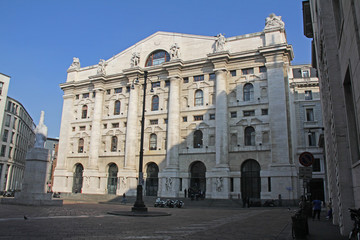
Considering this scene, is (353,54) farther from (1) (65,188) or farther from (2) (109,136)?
(1) (65,188)

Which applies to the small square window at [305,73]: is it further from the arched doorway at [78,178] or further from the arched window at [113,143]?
the arched doorway at [78,178]

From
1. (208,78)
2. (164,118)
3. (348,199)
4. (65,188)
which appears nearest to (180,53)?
(208,78)

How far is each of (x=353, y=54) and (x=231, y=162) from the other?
113 ft

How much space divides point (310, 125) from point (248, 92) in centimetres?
1023

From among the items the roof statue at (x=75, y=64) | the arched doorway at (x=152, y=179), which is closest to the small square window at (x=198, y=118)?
the arched doorway at (x=152, y=179)

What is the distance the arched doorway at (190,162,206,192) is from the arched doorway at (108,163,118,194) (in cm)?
1285

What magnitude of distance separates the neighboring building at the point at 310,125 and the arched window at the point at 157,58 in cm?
2001

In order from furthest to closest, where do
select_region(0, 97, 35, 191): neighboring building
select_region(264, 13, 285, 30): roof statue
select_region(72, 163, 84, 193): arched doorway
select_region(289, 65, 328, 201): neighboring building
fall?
1. select_region(0, 97, 35, 191): neighboring building
2. select_region(72, 163, 84, 193): arched doorway
3. select_region(264, 13, 285, 30): roof statue
4. select_region(289, 65, 328, 201): neighboring building

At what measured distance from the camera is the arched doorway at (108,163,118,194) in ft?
162

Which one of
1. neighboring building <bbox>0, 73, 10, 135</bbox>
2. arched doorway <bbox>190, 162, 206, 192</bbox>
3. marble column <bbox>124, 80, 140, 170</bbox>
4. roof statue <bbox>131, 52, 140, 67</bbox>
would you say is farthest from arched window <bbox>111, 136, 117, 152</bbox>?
neighboring building <bbox>0, 73, 10, 135</bbox>

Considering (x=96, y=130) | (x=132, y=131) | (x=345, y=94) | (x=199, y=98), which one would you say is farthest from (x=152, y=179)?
(x=345, y=94)

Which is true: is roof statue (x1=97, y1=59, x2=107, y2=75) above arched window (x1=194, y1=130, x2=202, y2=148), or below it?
above

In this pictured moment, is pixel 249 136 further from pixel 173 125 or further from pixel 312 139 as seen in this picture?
pixel 173 125

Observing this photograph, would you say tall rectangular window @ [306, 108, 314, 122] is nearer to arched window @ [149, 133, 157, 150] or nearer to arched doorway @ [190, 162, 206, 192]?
arched doorway @ [190, 162, 206, 192]
